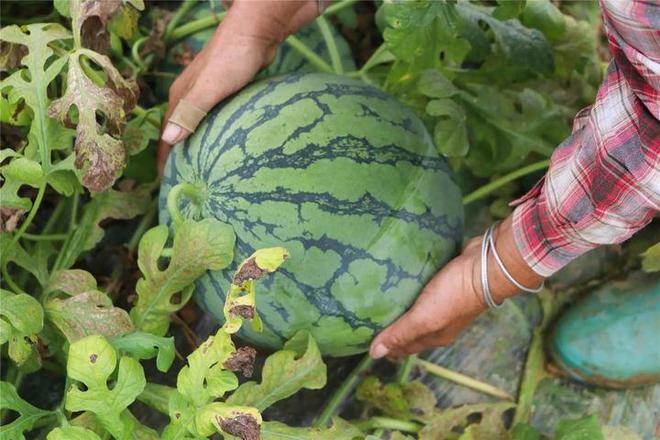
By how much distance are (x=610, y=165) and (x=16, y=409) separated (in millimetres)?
1008

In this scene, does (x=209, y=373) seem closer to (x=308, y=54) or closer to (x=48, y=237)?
(x=48, y=237)

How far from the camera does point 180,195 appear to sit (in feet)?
4.48

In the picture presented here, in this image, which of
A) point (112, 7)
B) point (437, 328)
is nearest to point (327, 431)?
point (437, 328)

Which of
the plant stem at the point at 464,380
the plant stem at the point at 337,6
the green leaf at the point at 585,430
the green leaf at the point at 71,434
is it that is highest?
the plant stem at the point at 337,6

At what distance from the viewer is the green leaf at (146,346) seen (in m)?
1.29

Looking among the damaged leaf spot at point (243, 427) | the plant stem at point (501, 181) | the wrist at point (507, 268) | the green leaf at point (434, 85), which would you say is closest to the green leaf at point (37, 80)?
the damaged leaf spot at point (243, 427)

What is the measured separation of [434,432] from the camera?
5.14 feet

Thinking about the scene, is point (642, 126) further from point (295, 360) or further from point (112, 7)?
point (112, 7)

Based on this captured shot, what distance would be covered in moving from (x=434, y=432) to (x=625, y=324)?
1.60 feet

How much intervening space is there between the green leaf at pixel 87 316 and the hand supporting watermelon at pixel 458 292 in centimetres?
47

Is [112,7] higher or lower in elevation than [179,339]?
higher

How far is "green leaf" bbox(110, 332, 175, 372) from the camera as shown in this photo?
1.29 m

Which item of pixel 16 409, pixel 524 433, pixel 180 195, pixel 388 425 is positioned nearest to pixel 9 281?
pixel 16 409

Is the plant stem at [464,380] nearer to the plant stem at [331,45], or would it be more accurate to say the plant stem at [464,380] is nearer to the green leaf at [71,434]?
the plant stem at [331,45]
